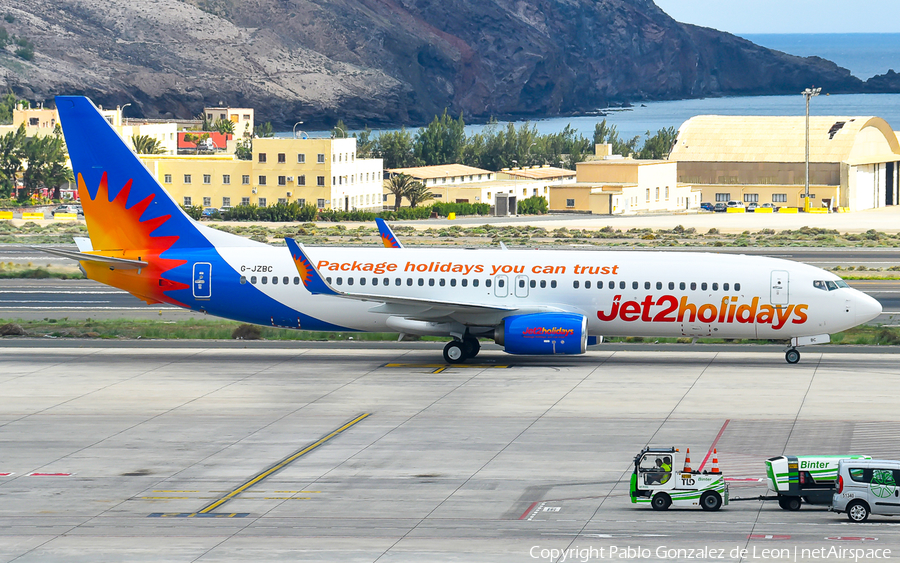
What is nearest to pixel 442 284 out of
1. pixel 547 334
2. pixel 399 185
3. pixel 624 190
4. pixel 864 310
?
pixel 547 334

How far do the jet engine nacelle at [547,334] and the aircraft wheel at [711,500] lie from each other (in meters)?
16.0

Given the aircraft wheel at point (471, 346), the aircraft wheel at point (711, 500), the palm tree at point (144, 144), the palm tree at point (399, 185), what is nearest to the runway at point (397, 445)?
the aircraft wheel at point (711, 500)

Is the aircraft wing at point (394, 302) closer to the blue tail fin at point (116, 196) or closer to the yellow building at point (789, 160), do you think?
the blue tail fin at point (116, 196)

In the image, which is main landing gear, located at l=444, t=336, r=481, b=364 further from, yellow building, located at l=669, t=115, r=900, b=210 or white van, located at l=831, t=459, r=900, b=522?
yellow building, located at l=669, t=115, r=900, b=210

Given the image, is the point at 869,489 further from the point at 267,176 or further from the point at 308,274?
the point at 267,176

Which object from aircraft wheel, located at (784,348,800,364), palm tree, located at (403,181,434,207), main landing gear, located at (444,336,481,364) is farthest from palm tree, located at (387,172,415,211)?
aircraft wheel, located at (784,348,800,364)

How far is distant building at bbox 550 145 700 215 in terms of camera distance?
422ft

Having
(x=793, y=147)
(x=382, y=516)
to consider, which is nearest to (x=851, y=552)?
(x=382, y=516)

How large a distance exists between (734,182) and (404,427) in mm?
120762

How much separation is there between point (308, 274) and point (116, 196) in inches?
318

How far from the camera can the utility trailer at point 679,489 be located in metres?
22.4

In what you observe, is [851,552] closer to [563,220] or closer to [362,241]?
[362,241]

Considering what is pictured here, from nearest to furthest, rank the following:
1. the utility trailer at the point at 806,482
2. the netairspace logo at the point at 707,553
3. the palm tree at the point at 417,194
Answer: the netairspace logo at the point at 707,553, the utility trailer at the point at 806,482, the palm tree at the point at 417,194

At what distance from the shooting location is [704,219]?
117 metres
